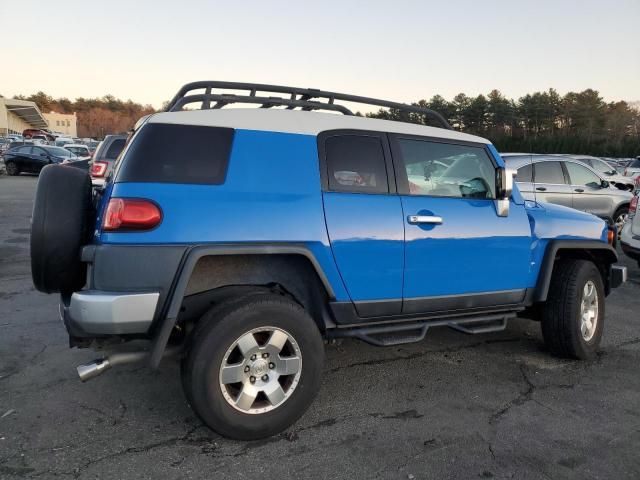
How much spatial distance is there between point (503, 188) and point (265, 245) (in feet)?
6.37

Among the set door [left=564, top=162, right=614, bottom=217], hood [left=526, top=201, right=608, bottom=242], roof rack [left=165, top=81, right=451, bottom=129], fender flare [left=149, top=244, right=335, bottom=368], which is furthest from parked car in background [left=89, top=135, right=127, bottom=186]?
door [left=564, top=162, right=614, bottom=217]

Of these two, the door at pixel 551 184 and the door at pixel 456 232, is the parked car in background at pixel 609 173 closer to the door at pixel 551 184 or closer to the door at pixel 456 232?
the door at pixel 551 184

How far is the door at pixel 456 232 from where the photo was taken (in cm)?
357

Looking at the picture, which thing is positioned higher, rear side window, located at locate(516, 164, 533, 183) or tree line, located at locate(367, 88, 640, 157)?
tree line, located at locate(367, 88, 640, 157)

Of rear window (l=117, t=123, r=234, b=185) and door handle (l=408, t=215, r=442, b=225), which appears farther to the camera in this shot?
door handle (l=408, t=215, r=442, b=225)

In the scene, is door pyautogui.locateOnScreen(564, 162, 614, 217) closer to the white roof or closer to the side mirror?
the side mirror

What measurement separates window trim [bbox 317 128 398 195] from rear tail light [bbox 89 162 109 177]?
8.54 m

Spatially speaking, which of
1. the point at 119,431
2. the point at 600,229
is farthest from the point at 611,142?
the point at 119,431

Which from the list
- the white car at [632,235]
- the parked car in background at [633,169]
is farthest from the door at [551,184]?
the parked car in background at [633,169]

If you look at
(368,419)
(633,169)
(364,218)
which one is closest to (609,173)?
(633,169)

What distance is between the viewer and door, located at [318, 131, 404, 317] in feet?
10.7

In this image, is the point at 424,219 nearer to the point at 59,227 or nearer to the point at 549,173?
the point at 59,227

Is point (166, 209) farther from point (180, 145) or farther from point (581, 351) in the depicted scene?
point (581, 351)

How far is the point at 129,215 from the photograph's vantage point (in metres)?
2.78
